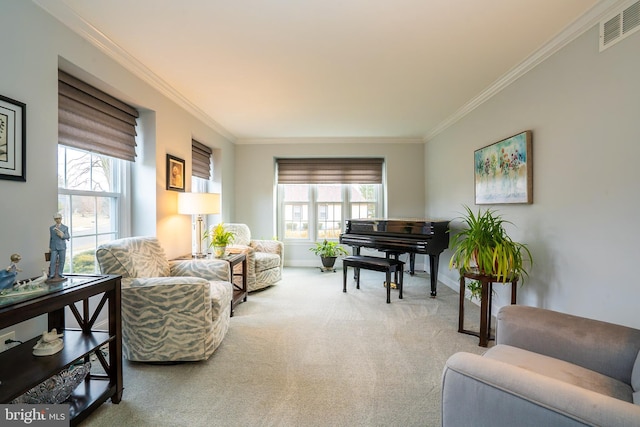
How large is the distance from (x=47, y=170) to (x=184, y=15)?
53.3 inches

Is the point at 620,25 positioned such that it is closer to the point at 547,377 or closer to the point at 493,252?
the point at 493,252

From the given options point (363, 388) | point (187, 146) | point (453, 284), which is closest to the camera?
point (363, 388)

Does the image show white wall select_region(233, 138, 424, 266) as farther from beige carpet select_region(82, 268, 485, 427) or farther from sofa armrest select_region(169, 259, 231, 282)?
sofa armrest select_region(169, 259, 231, 282)

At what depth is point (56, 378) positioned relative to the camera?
1.50 metres

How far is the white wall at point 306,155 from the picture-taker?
18.0ft

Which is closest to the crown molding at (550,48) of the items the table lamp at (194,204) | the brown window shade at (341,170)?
the brown window shade at (341,170)

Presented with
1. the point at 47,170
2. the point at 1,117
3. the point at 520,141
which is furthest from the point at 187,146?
the point at 520,141

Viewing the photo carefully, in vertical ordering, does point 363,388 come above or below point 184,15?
below

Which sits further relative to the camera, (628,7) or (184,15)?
(184,15)

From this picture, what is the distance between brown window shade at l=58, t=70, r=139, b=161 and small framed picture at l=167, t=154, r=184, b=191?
37 cm

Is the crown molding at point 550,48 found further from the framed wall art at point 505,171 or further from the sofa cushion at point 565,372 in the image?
the sofa cushion at point 565,372

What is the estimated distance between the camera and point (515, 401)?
932 millimetres

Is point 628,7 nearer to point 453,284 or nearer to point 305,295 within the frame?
point 453,284

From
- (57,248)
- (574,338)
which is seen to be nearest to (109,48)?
(57,248)
